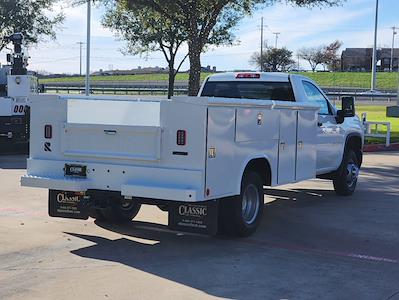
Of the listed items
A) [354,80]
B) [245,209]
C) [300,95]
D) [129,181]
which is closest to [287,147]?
[245,209]

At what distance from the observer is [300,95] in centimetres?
965

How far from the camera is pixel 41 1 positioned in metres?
28.4

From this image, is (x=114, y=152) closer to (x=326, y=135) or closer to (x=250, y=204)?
(x=250, y=204)

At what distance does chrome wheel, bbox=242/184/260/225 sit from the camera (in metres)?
7.86

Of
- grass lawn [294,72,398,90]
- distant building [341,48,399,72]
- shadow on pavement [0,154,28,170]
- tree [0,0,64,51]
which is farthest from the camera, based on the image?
distant building [341,48,399,72]

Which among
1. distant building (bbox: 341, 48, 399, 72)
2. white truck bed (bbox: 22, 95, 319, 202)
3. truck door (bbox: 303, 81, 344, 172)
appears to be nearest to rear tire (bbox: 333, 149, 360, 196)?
truck door (bbox: 303, 81, 344, 172)

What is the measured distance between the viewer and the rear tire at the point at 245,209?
7.54m

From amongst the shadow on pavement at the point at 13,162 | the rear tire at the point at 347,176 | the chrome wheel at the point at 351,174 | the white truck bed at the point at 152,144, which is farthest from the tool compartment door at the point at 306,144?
the shadow on pavement at the point at 13,162

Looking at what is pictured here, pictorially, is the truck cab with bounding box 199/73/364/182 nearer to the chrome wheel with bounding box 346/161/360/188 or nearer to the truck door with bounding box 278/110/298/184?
the chrome wheel with bounding box 346/161/360/188

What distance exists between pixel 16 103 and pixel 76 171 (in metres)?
11.4

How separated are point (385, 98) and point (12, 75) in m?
45.8

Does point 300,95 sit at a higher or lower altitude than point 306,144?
higher

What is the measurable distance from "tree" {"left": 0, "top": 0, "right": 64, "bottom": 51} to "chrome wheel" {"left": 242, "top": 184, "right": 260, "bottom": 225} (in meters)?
21.6

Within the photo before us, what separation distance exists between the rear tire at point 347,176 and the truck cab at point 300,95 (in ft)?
0.47
